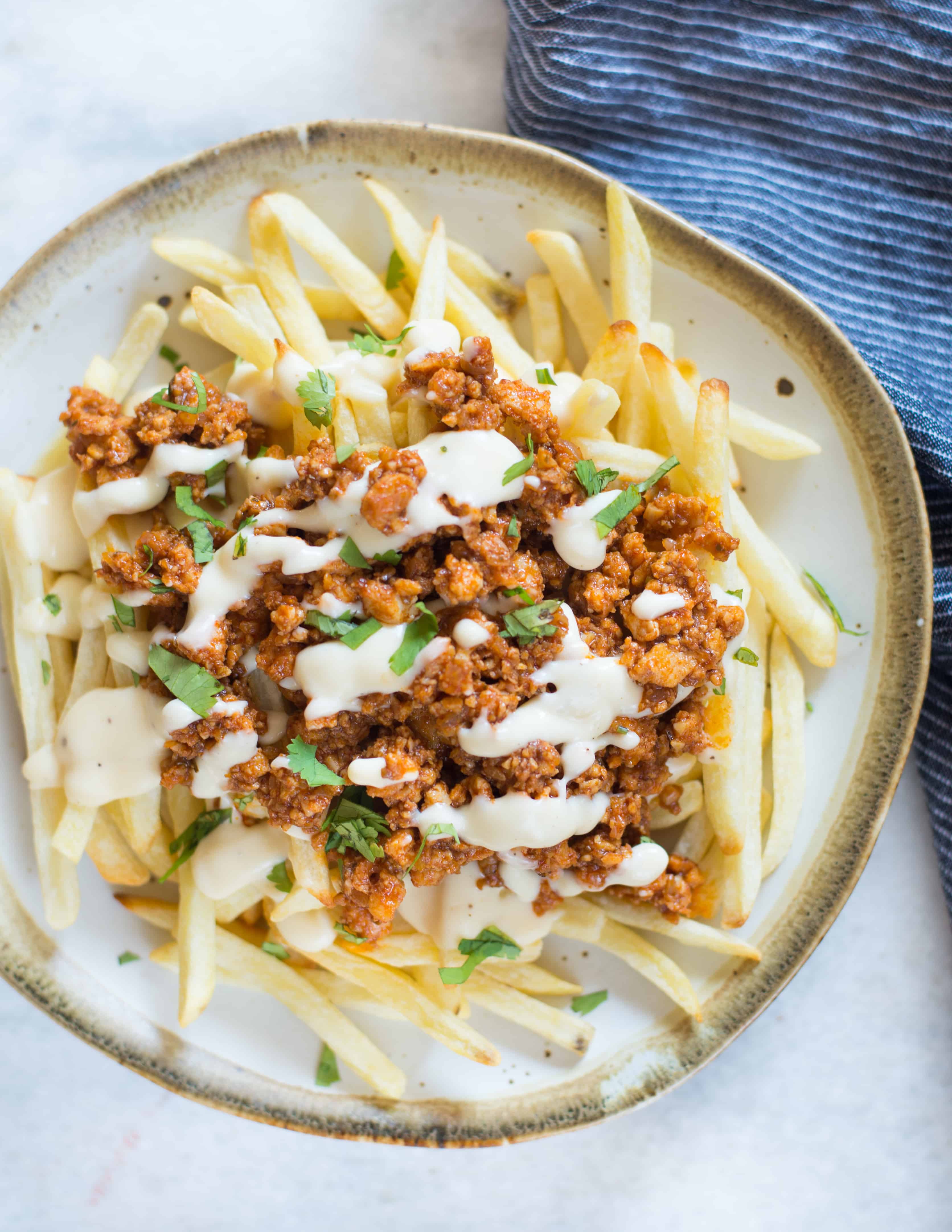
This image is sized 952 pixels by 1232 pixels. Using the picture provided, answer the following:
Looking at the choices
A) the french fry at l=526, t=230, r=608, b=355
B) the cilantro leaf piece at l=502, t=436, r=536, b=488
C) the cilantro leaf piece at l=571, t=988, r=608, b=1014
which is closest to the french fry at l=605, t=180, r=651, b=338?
the french fry at l=526, t=230, r=608, b=355

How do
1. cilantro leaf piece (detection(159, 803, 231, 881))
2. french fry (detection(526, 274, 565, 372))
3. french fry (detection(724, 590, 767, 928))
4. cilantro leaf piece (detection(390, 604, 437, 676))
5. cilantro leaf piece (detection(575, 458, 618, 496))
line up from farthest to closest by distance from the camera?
french fry (detection(526, 274, 565, 372)), cilantro leaf piece (detection(159, 803, 231, 881)), french fry (detection(724, 590, 767, 928)), cilantro leaf piece (detection(575, 458, 618, 496)), cilantro leaf piece (detection(390, 604, 437, 676))

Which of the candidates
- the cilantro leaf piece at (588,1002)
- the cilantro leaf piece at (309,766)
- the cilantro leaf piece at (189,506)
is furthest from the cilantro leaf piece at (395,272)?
the cilantro leaf piece at (588,1002)

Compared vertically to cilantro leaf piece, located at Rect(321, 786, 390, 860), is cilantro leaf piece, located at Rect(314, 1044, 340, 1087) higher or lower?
lower

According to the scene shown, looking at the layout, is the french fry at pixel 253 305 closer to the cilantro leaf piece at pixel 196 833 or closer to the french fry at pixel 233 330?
the french fry at pixel 233 330

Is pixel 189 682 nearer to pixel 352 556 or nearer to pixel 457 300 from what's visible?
pixel 352 556

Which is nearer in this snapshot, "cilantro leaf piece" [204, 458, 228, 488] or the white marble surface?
"cilantro leaf piece" [204, 458, 228, 488]

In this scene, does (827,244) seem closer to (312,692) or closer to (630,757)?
(630,757)

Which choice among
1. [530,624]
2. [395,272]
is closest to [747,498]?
[530,624]

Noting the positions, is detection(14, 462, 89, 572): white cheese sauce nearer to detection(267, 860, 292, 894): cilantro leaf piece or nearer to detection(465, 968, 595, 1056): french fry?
detection(267, 860, 292, 894): cilantro leaf piece
